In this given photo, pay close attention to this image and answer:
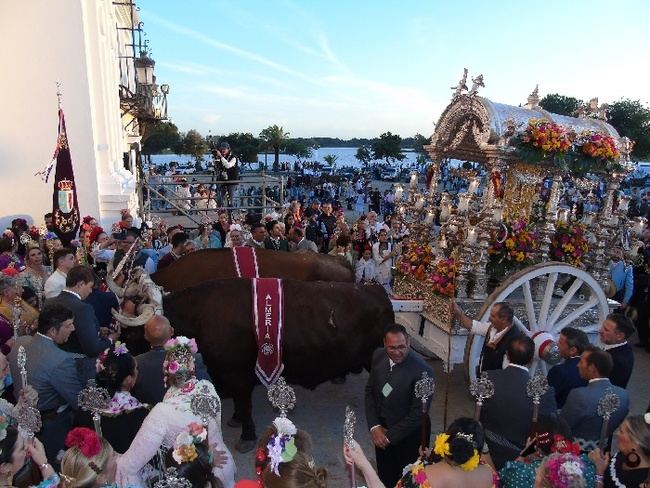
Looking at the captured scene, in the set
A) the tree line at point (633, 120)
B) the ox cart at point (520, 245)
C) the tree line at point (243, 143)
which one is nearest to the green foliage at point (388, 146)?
the tree line at point (243, 143)

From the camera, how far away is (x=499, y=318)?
468 centimetres

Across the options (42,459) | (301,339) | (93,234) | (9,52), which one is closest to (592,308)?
(301,339)

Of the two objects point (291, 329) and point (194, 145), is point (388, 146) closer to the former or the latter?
point (194, 145)

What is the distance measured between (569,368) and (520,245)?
2.18 meters

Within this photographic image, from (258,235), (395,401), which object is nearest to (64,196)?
(258,235)

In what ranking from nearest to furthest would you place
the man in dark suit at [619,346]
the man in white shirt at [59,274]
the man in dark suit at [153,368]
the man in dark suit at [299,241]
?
the man in dark suit at [153,368], the man in dark suit at [619,346], the man in white shirt at [59,274], the man in dark suit at [299,241]

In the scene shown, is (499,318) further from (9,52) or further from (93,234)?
(9,52)

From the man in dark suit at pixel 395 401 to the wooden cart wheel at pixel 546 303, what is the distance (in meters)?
1.77

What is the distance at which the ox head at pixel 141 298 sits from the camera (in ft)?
15.7

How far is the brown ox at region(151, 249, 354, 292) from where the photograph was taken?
6.65 m

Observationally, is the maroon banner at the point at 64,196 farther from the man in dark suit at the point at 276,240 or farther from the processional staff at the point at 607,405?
the processional staff at the point at 607,405

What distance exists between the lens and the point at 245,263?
267 inches

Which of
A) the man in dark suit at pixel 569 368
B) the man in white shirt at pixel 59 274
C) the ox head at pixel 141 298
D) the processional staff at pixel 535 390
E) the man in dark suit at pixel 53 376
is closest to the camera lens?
the processional staff at pixel 535 390

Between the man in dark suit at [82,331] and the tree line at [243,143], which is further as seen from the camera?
the tree line at [243,143]
